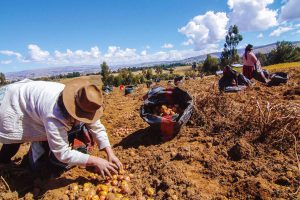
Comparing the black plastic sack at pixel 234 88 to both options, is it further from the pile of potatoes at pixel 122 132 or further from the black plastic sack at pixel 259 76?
the pile of potatoes at pixel 122 132

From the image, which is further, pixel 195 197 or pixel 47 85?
pixel 47 85

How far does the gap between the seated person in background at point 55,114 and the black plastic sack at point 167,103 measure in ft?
3.78

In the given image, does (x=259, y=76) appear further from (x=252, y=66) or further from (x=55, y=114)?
(x=55, y=114)

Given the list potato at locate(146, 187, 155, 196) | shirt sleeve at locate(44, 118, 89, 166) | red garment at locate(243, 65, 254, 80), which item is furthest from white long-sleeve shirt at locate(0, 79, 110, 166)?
red garment at locate(243, 65, 254, 80)

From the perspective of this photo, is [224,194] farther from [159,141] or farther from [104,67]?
[104,67]

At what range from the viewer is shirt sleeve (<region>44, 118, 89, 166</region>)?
227 centimetres

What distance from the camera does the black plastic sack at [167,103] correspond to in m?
3.68

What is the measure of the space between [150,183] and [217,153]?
0.90 metres

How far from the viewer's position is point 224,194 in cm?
238

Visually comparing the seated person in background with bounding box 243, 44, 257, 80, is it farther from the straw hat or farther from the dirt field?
the straw hat

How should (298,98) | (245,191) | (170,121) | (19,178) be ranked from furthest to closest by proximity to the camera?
1. (298,98)
2. (170,121)
3. (19,178)
4. (245,191)

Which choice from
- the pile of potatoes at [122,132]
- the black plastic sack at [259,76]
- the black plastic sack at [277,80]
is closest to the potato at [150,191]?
the pile of potatoes at [122,132]

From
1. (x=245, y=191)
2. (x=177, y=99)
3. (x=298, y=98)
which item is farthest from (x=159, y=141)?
(x=298, y=98)

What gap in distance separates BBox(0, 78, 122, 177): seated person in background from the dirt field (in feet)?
1.61
